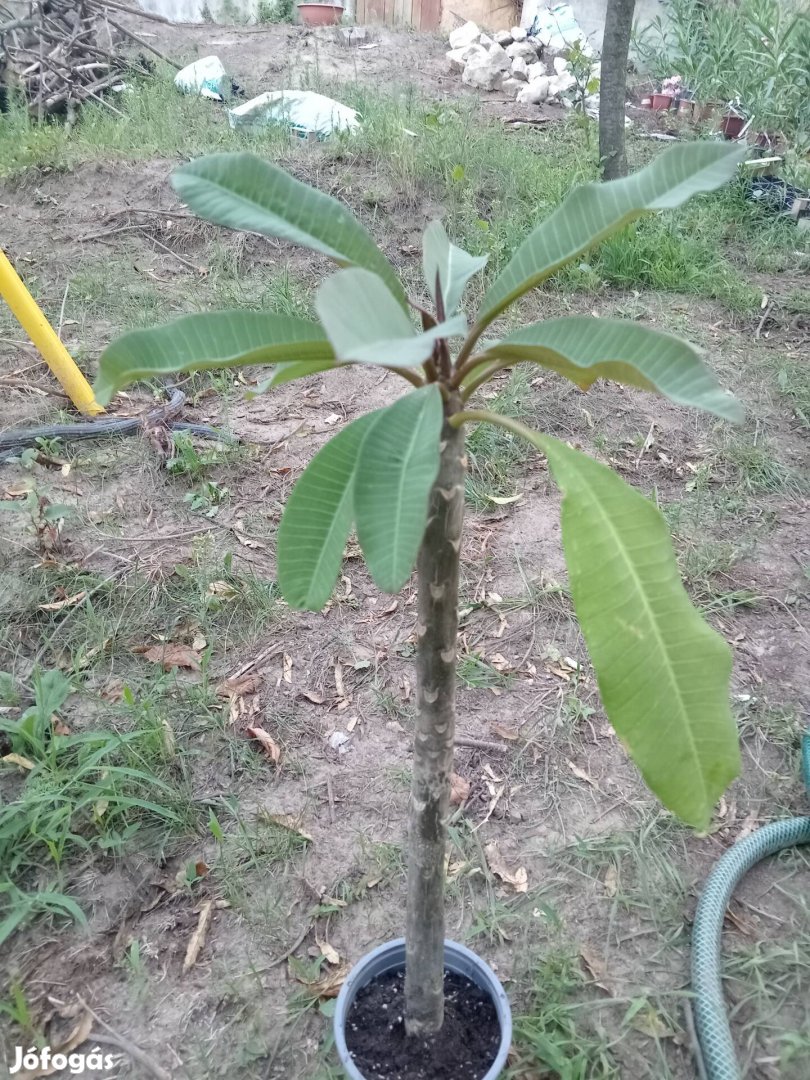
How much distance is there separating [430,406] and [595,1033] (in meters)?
1.24

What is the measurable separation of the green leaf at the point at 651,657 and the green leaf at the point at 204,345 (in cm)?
35

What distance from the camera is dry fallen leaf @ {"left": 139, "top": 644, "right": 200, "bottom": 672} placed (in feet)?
6.93

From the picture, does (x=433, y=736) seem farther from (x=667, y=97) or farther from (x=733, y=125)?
(x=667, y=97)

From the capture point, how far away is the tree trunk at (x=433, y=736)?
0.88m

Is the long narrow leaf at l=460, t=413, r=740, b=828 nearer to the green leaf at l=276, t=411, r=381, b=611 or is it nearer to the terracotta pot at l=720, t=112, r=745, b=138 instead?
the green leaf at l=276, t=411, r=381, b=611

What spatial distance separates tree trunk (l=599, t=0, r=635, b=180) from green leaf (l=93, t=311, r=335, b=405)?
4143 millimetres

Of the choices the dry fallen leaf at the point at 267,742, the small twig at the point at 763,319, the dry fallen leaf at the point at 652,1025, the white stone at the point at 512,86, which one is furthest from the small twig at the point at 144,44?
the dry fallen leaf at the point at 652,1025

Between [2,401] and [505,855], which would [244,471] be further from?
[505,855]

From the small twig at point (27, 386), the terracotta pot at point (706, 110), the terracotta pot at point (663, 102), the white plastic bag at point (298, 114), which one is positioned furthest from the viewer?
the terracotta pot at point (663, 102)

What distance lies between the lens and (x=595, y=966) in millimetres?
1529

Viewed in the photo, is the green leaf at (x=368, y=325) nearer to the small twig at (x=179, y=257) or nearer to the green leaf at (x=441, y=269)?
the green leaf at (x=441, y=269)

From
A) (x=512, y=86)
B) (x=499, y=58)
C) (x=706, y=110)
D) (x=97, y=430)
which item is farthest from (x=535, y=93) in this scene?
(x=97, y=430)

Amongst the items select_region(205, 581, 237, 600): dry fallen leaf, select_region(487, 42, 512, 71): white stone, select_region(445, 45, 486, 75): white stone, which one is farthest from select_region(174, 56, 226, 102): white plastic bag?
select_region(205, 581, 237, 600): dry fallen leaf

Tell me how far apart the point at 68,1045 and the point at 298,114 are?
18.7ft
